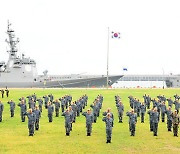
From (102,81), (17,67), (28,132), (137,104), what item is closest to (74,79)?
(102,81)

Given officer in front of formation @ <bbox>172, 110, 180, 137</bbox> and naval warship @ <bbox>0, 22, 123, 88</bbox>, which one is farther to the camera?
naval warship @ <bbox>0, 22, 123, 88</bbox>

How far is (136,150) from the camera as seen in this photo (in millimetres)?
18594

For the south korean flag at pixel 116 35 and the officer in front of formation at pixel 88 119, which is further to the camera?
the south korean flag at pixel 116 35

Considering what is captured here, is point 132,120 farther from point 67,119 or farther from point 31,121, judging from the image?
point 31,121

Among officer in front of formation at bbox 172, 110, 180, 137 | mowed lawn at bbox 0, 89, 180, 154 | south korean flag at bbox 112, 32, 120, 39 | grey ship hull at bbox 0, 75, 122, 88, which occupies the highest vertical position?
south korean flag at bbox 112, 32, 120, 39

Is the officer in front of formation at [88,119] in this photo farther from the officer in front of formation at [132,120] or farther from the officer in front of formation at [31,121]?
the officer in front of formation at [31,121]

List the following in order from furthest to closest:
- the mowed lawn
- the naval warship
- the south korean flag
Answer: the naval warship, the south korean flag, the mowed lawn

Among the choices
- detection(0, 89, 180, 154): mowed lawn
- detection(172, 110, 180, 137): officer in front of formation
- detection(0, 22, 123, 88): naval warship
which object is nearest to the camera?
detection(0, 89, 180, 154): mowed lawn

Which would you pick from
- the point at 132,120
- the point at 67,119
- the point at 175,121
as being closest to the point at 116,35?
the point at 132,120

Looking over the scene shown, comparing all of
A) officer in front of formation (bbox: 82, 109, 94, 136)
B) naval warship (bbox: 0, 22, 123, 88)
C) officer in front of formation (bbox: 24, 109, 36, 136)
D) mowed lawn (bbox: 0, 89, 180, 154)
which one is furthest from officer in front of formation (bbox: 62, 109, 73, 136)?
naval warship (bbox: 0, 22, 123, 88)

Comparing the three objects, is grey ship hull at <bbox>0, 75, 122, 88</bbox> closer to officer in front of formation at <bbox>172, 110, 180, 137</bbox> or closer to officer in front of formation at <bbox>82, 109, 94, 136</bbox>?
officer in front of formation at <bbox>82, 109, 94, 136</bbox>

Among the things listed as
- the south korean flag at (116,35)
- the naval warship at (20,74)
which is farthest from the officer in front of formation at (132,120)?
the naval warship at (20,74)

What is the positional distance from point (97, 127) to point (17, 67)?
73.1 m

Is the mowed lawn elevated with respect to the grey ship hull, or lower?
lower
